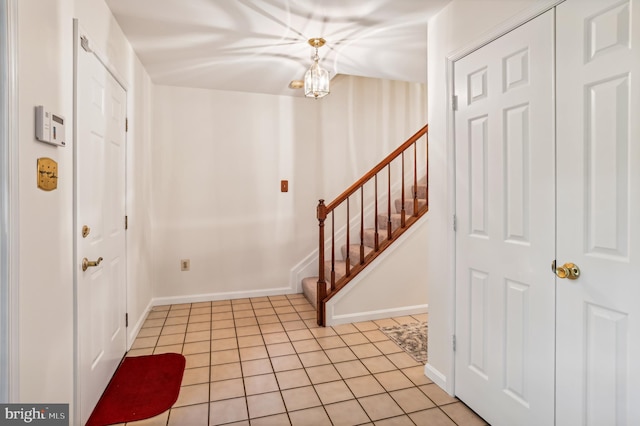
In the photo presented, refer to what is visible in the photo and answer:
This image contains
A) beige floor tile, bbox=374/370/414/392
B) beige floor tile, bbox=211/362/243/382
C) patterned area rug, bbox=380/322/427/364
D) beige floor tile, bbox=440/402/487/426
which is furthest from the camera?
patterned area rug, bbox=380/322/427/364

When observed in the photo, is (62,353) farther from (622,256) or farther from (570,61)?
(570,61)

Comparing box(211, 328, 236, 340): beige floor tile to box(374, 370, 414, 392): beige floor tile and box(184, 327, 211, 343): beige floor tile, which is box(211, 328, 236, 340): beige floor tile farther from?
box(374, 370, 414, 392): beige floor tile

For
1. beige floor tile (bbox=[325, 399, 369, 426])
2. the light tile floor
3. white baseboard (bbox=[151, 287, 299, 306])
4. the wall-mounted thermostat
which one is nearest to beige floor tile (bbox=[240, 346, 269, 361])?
the light tile floor

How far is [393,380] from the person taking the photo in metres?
2.24

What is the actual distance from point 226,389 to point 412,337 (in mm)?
1589

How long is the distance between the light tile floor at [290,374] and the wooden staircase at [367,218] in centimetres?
45

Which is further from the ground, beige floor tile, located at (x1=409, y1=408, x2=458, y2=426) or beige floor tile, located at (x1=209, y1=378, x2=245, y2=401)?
beige floor tile, located at (x1=209, y1=378, x2=245, y2=401)

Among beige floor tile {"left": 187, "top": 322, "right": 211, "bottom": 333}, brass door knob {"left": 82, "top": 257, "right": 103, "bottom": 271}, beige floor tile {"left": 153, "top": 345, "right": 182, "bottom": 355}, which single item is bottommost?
beige floor tile {"left": 153, "top": 345, "right": 182, "bottom": 355}

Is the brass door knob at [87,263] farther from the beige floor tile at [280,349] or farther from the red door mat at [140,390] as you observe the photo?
the beige floor tile at [280,349]

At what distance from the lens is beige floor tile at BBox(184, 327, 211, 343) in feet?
9.42

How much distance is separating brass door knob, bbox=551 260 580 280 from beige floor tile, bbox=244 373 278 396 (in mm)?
1702

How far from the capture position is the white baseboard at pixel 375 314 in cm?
321

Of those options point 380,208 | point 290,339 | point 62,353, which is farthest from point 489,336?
point 380,208

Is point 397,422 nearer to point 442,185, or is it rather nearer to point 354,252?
point 442,185
